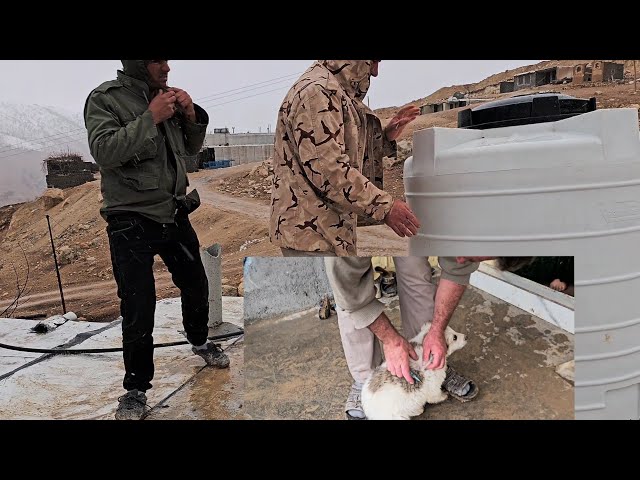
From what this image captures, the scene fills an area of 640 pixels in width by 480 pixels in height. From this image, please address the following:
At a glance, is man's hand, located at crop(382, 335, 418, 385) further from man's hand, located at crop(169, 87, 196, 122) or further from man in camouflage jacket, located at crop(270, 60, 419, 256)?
man's hand, located at crop(169, 87, 196, 122)

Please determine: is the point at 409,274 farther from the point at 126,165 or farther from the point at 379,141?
the point at 126,165

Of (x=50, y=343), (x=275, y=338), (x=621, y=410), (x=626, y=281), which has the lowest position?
Answer: (x=621, y=410)

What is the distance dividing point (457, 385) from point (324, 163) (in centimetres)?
89

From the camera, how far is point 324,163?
5.83 feet

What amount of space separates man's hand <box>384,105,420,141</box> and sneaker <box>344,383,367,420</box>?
3.56 feet

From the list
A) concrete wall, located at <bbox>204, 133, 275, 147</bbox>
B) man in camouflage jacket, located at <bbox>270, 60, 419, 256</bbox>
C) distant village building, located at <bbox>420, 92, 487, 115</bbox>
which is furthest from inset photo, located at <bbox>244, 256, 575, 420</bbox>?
distant village building, located at <bbox>420, 92, 487, 115</bbox>

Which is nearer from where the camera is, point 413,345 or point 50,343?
point 413,345

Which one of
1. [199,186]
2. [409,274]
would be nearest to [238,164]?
[199,186]

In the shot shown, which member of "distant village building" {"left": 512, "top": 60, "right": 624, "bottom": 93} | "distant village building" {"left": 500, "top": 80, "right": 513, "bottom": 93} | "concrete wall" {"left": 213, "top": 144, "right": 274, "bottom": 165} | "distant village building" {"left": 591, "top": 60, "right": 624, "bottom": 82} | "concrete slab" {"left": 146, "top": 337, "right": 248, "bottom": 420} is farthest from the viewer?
"distant village building" {"left": 591, "top": 60, "right": 624, "bottom": 82}

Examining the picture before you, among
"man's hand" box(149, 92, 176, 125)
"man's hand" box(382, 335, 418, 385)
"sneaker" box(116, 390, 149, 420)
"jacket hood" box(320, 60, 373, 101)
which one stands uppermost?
"jacket hood" box(320, 60, 373, 101)

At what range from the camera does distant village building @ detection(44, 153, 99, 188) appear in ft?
7.68

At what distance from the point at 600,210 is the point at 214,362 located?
64.7 inches

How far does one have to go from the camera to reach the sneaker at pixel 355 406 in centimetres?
185

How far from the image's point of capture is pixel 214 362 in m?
2.30
